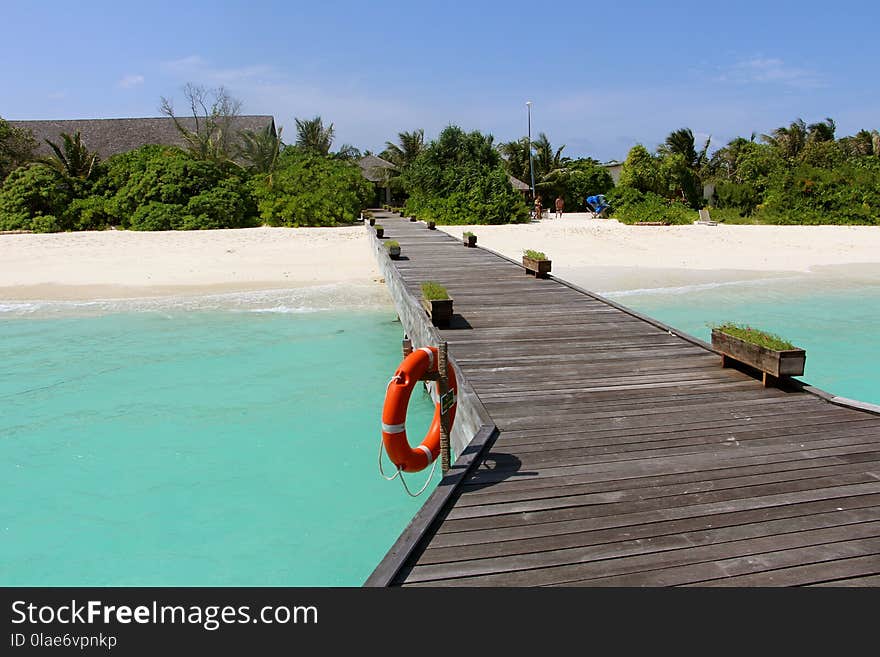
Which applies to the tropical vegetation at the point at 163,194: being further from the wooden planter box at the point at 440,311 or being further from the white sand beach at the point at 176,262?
the wooden planter box at the point at 440,311

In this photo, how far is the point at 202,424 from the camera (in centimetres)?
889

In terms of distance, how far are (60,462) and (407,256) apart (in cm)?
1026

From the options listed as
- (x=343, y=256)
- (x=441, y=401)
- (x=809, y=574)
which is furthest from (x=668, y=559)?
(x=343, y=256)

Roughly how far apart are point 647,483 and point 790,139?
2112 inches

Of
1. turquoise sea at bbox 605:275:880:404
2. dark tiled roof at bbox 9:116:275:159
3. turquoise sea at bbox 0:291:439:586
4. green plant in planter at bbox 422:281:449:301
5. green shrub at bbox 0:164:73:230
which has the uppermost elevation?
dark tiled roof at bbox 9:116:275:159

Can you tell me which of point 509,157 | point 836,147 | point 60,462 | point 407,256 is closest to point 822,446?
point 60,462

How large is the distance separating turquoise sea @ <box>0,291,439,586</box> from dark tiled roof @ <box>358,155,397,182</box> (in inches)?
1404

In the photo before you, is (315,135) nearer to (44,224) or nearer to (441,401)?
(44,224)

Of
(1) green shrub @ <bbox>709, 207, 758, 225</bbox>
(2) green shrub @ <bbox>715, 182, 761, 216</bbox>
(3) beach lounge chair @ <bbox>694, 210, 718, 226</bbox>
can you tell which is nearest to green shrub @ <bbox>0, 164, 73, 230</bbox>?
(3) beach lounge chair @ <bbox>694, 210, 718, 226</bbox>

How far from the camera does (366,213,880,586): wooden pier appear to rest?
3445mm

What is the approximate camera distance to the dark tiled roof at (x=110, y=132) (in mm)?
44094

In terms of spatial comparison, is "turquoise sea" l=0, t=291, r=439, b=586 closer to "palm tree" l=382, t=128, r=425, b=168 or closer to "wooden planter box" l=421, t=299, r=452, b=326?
"wooden planter box" l=421, t=299, r=452, b=326

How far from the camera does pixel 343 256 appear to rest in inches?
876
